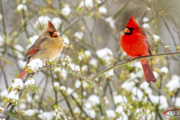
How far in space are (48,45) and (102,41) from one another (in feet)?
3.71

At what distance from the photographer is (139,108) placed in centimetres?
153

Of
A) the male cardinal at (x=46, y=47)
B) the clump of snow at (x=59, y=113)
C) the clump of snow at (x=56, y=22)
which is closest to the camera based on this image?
the male cardinal at (x=46, y=47)

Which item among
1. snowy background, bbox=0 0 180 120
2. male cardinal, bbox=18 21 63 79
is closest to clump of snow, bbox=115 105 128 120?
snowy background, bbox=0 0 180 120

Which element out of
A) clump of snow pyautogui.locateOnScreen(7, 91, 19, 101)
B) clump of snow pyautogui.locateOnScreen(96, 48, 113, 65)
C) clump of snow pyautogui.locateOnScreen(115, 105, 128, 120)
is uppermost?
clump of snow pyautogui.locateOnScreen(96, 48, 113, 65)

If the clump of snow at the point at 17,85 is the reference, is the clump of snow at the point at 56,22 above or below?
above

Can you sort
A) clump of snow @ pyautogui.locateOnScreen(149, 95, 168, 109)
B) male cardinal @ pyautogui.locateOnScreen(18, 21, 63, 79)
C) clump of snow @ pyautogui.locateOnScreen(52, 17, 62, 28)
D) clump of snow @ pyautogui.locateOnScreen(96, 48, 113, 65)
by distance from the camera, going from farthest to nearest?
clump of snow @ pyautogui.locateOnScreen(52, 17, 62, 28) → clump of snow @ pyautogui.locateOnScreen(96, 48, 113, 65) → clump of snow @ pyautogui.locateOnScreen(149, 95, 168, 109) → male cardinal @ pyautogui.locateOnScreen(18, 21, 63, 79)

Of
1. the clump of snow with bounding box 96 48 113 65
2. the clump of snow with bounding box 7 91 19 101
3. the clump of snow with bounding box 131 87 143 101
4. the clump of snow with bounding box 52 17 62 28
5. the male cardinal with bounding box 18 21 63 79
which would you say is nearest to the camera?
the clump of snow with bounding box 7 91 19 101

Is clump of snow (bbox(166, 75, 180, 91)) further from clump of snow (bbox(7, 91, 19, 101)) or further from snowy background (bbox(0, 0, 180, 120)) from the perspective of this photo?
clump of snow (bbox(7, 91, 19, 101))

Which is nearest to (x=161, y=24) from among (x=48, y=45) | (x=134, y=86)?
(x=134, y=86)

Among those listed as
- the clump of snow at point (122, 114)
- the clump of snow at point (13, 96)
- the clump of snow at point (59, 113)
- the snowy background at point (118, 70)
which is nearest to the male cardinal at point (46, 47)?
the snowy background at point (118, 70)

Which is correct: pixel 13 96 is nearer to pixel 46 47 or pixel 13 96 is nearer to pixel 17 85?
pixel 17 85

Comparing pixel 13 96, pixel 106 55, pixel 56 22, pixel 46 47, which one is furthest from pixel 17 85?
pixel 56 22

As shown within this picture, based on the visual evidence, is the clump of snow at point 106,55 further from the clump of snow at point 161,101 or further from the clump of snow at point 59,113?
the clump of snow at point 59,113

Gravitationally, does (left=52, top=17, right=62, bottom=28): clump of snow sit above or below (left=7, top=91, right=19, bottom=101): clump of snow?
above
